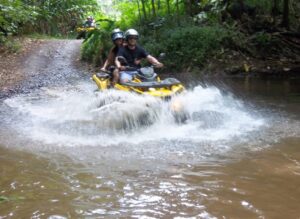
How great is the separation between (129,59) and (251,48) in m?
6.13

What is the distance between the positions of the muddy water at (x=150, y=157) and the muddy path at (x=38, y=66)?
265 cm

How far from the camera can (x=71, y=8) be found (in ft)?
93.2

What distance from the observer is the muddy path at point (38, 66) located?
42.4 feet

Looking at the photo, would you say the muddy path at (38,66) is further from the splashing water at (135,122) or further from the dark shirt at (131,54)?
the dark shirt at (131,54)

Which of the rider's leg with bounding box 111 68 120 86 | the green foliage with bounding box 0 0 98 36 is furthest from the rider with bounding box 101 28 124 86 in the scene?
the green foliage with bounding box 0 0 98 36

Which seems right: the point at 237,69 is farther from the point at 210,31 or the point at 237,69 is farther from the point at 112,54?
the point at 112,54

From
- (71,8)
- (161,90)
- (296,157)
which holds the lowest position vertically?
(296,157)

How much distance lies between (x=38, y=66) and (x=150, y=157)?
1081cm

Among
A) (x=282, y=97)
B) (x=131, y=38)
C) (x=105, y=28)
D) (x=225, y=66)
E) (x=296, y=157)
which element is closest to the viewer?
(x=296, y=157)

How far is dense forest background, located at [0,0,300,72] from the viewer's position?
44.4ft

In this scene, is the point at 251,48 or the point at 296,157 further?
the point at 251,48

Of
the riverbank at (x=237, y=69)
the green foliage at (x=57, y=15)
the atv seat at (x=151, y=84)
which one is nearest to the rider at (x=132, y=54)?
the atv seat at (x=151, y=84)

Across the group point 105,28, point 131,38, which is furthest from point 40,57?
point 131,38

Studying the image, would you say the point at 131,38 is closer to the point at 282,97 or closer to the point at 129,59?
the point at 129,59
